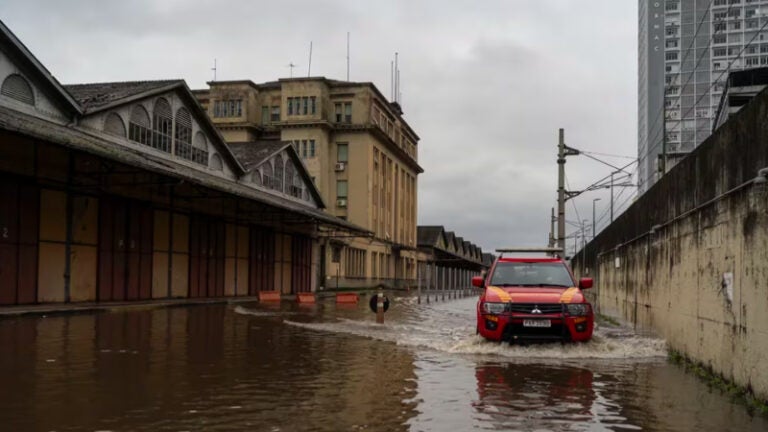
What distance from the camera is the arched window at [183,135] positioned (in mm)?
36806

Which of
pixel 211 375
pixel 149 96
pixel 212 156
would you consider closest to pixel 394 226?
pixel 212 156

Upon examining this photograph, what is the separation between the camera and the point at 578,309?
41.0 ft

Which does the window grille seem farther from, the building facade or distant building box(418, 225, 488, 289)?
distant building box(418, 225, 488, 289)

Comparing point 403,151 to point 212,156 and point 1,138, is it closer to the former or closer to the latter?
point 212,156

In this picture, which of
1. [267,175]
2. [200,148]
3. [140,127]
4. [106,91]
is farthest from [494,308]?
[267,175]

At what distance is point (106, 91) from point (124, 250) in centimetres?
832

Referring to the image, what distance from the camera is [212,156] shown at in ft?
136

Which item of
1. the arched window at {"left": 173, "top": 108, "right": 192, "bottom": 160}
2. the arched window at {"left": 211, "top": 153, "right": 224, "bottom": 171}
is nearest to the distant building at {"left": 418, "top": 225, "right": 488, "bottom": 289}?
the arched window at {"left": 211, "top": 153, "right": 224, "bottom": 171}

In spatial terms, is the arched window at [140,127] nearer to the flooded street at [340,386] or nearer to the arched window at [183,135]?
the arched window at [183,135]

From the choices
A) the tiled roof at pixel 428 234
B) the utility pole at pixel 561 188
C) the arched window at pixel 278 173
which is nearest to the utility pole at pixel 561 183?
the utility pole at pixel 561 188

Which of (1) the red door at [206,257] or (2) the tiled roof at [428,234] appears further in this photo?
(2) the tiled roof at [428,234]

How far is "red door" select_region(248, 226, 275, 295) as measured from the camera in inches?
1673

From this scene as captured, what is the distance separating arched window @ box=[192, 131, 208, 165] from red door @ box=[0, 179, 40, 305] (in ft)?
49.3

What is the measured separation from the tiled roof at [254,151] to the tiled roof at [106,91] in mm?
11102
